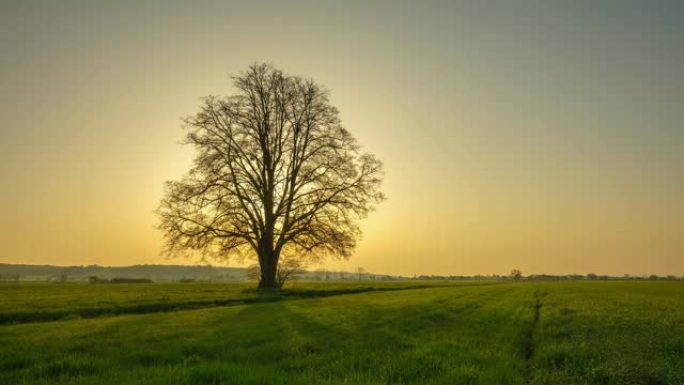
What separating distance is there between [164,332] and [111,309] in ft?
37.5

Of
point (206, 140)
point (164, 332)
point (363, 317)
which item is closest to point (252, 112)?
point (206, 140)

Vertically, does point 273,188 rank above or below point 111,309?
above

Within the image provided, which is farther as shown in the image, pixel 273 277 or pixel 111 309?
pixel 273 277

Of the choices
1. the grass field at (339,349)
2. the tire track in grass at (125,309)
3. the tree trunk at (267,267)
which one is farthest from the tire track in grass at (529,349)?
the tree trunk at (267,267)

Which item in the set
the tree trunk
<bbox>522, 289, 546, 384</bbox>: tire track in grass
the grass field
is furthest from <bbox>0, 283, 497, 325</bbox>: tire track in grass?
<bbox>522, 289, 546, 384</bbox>: tire track in grass

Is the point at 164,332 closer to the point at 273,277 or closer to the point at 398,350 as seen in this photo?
the point at 398,350

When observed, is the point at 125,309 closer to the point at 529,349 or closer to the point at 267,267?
the point at 267,267

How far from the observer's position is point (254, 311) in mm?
24422

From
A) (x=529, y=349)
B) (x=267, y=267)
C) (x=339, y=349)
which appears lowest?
(x=529, y=349)

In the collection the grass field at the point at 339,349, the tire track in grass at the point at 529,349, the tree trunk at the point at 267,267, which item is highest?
the tree trunk at the point at 267,267

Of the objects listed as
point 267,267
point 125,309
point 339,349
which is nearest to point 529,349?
point 339,349

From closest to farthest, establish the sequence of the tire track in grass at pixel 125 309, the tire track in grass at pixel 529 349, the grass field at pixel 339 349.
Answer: the grass field at pixel 339 349 → the tire track in grass at pixel 529 349 → the tire track in grass at pixel 125 309

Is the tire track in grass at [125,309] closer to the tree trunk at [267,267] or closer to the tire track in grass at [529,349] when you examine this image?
the tree trunk at [267,267]

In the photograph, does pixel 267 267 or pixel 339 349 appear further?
pixel 267 267
